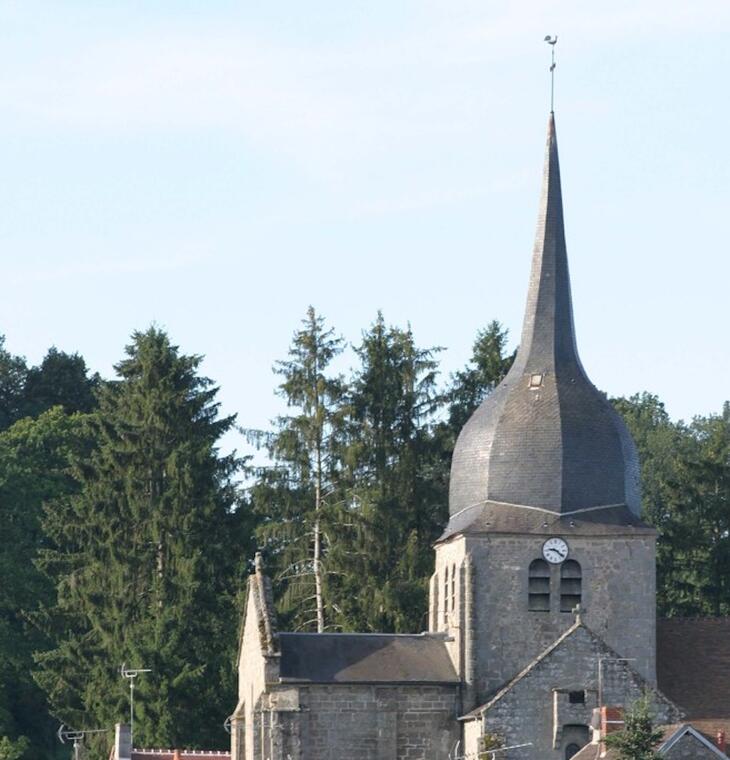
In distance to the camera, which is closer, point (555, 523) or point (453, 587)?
point (555, 523)

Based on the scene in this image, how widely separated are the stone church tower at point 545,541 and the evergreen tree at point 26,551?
2124 centimetres

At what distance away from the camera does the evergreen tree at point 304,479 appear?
233 ft

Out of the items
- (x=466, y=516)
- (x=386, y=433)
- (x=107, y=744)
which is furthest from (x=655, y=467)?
(x=466, y=516)

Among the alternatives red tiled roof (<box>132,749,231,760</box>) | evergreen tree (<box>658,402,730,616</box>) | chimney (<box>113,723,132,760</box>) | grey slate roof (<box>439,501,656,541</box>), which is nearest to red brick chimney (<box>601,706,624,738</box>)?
grey slate roof (<box>439,501,656,541</box>)

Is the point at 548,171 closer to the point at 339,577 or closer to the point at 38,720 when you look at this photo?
the point at 339,577

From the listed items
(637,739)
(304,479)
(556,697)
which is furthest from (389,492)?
(637,739)

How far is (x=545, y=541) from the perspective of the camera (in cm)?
5831

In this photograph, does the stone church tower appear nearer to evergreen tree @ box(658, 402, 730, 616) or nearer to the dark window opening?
the dark window opening

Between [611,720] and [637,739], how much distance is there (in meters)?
4.85

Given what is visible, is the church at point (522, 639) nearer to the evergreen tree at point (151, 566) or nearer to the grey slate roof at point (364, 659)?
the grey slate roof at point (364, 659)

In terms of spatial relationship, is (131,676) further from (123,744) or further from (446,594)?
(446,594)

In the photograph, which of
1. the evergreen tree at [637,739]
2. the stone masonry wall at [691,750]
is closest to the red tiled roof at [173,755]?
the stone masonry wall at [691,750]

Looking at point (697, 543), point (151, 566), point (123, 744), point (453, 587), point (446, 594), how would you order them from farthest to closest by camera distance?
1. point (151, 566)
2. point (697, 543)
3. point (123, 744)
4. point (446, 594)
5. point (453, 587)

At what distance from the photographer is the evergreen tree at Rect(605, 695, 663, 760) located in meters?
49.3
